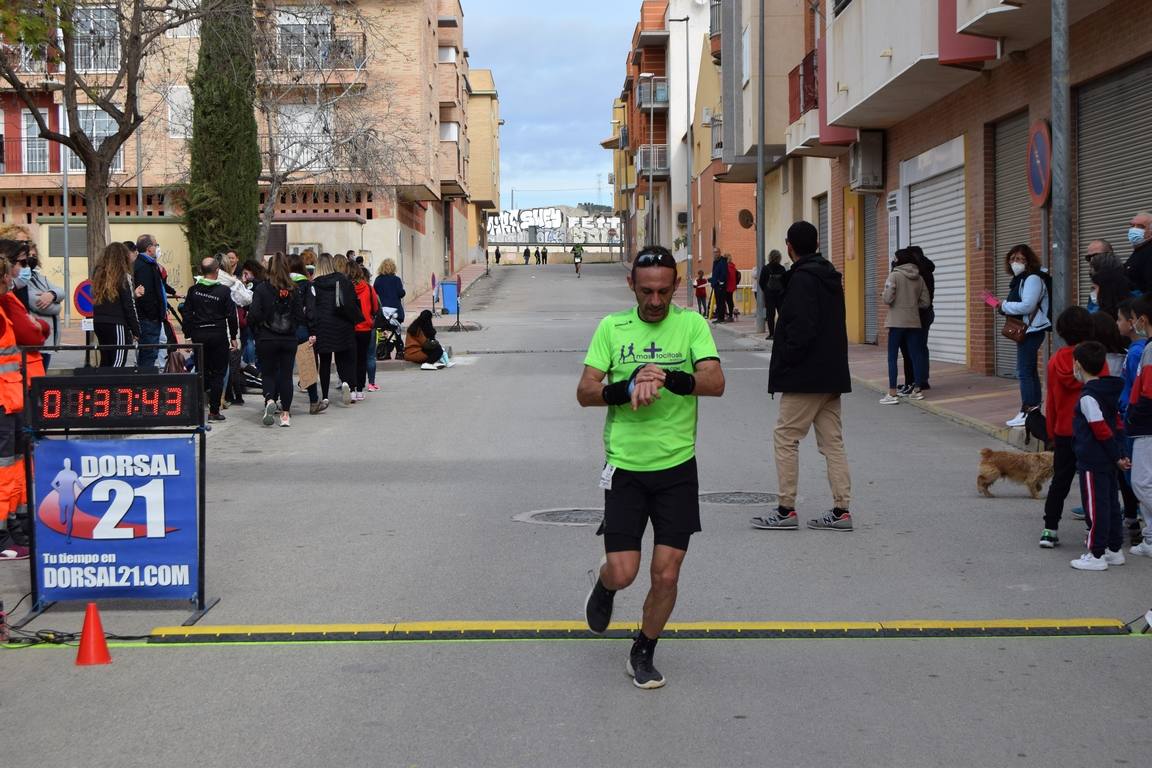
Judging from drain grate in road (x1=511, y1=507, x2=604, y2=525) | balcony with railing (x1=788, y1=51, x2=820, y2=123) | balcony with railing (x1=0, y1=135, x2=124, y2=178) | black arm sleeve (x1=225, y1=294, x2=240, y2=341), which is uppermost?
balcony with railing (x1=0, y1=135, x2=124, y2=178)

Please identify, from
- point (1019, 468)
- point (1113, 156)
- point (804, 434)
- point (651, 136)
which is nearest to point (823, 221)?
point (1113, 156)

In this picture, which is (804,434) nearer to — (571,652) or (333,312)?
(571,652)

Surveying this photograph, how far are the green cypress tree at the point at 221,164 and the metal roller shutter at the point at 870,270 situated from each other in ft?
42.1

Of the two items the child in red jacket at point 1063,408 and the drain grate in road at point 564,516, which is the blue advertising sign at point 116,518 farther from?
the child in red jacket at point 1063,408

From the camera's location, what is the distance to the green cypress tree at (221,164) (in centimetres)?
3017

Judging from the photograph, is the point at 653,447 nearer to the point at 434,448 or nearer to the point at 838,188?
the point at 434,448

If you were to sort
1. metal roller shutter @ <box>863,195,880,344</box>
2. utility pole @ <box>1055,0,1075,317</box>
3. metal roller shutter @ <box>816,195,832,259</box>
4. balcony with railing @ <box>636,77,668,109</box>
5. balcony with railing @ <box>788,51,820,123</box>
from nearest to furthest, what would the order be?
utility pole @ <box>1055,0,1075,317</box>
metal roller shutter @ <box>863,195,880,344</box>
balcony with railing @ <box>788,51,820,123</box>
metal roller shutter @ <box>816,195,832,259</box>
balcony with railing @ <box>636,77,668,109</box>

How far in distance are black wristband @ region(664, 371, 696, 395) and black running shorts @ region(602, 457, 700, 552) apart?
36 cm

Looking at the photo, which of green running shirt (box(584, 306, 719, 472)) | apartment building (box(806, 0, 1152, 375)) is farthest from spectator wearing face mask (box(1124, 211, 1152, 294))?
green running shirt (box(584, 306, 719, 472))

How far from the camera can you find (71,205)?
48.0 metres

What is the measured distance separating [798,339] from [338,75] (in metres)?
35.4

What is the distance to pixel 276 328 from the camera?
15.1 meters

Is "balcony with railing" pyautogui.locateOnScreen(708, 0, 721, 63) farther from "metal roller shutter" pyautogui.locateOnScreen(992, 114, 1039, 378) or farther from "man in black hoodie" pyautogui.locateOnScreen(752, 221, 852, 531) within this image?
"man in black hoodie" pyautogui.locateOnScreen(752, 221, 852, 531)

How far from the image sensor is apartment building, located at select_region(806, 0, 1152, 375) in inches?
590
